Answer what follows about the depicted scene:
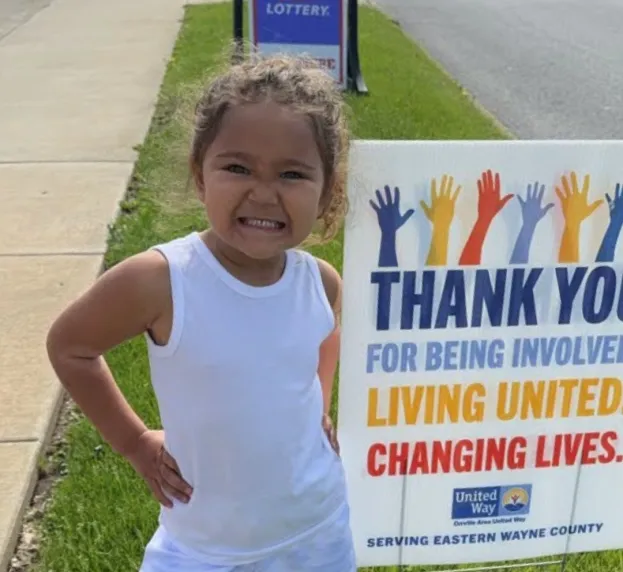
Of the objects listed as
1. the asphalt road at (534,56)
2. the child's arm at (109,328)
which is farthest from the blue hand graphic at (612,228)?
the asphalt road at (534,56)

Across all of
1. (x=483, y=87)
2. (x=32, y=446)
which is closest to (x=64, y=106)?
(x=483, y=87)

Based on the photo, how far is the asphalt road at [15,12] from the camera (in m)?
14.2

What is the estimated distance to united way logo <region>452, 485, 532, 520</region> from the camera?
2.39m

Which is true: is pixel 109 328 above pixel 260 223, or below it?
below

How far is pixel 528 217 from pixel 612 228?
0.20 meters

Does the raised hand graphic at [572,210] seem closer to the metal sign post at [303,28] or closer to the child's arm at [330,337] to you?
the child's arm at [330,337]

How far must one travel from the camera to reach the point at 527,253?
2160mm

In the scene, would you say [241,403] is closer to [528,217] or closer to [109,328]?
[109,328]

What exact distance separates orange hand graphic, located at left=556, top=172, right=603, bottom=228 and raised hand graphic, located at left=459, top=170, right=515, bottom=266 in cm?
12

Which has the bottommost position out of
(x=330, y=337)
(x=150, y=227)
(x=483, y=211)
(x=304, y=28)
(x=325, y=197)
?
(x=150, y=227)

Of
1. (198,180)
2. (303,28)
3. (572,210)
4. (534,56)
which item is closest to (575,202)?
(572,210)

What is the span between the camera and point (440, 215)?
6.93 ft

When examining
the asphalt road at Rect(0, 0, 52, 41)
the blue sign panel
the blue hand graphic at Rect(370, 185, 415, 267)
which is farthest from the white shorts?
the asphalt road at Rect(0, 0, 52, 41)

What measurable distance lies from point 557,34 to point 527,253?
1150cm
